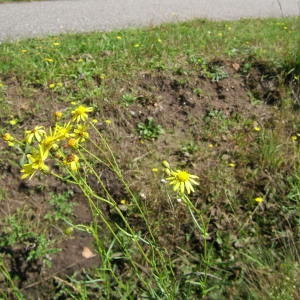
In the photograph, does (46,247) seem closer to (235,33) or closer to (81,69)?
(81,69)

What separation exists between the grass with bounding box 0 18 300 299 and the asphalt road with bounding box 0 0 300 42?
1099 millimetres

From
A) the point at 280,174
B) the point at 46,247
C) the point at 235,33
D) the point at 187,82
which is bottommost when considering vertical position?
the point at 46,247

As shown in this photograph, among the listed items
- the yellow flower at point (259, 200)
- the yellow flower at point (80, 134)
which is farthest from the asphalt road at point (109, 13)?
the yellow flower at point (80, 134)

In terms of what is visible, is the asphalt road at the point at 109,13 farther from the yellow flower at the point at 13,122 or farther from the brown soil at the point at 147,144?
the yellow flower at the point at 13,122

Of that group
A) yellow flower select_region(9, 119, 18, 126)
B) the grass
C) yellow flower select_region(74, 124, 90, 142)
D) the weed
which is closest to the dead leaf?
the grass

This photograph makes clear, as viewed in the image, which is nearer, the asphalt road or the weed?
the weed

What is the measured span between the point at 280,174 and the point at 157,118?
930 mm

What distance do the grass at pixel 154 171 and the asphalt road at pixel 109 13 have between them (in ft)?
3.61

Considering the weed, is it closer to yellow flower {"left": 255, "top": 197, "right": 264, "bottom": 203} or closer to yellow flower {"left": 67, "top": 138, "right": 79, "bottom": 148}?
yellow flower {"left": 255, "top": 197, "right": 264, "bottom": 203}

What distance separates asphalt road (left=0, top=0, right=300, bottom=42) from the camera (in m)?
5.20

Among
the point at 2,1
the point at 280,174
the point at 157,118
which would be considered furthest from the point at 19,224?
the point at 2,1

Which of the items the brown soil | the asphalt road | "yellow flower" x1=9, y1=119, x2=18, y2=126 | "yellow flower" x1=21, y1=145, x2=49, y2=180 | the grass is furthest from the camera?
the asphalt road

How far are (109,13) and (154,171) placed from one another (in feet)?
13.2

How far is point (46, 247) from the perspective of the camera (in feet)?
6.98
